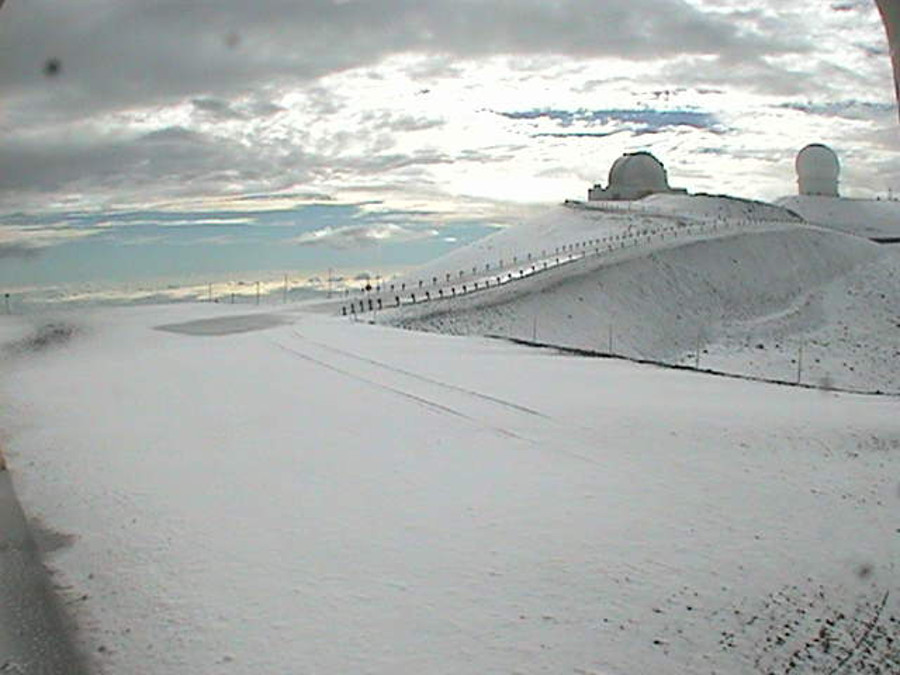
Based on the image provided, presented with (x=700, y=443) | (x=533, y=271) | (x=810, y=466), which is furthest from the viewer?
(x=533, y=271)

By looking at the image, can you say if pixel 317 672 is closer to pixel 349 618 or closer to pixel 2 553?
pixel 349 618

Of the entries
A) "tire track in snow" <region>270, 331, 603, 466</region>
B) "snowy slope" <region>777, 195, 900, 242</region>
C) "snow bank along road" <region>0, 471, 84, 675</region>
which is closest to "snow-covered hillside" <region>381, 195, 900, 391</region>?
"tire track in snow" <region>270, 331, 603, 466</region>

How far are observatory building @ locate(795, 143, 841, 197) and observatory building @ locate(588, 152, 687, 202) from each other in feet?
58.0

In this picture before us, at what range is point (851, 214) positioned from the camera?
3297 inches

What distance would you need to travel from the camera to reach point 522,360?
69.4ft

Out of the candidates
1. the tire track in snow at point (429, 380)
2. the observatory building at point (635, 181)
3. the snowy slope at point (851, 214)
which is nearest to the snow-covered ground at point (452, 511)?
the tire track in snow at point (429, 380)

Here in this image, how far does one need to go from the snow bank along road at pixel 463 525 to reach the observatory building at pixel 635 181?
66.7 meters

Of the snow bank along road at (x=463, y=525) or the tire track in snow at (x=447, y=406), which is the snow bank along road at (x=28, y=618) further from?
the tire track in snow at (x=447, y=406)

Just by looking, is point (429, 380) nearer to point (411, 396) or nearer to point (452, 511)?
point (411, 396)

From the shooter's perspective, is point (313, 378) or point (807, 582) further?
point (313, 378)

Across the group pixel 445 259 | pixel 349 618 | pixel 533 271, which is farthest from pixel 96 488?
pixel 445 259

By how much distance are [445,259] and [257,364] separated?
41.4 meters

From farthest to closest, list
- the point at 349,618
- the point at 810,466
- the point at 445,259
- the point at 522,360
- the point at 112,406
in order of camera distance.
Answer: the point at 445,259
the point at 522,360
the point at 112,406
the point at 810,466
the point at 349,618

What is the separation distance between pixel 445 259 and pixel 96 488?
51.7 meters
